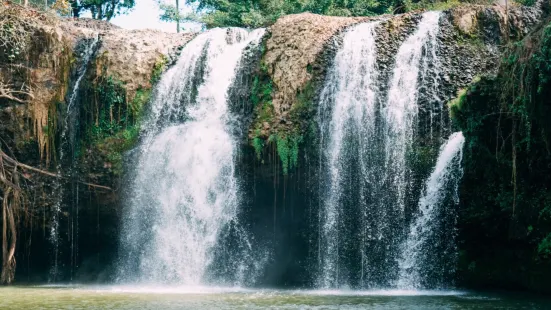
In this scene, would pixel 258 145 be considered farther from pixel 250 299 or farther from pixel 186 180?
pixel 250 299

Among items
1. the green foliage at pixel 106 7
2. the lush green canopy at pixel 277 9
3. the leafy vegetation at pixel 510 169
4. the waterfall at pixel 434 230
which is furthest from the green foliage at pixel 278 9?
the leafy vegetation at pixel 510 169

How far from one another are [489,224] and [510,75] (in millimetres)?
3397

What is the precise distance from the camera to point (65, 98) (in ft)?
60.4

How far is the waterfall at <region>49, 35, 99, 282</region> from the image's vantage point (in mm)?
18188

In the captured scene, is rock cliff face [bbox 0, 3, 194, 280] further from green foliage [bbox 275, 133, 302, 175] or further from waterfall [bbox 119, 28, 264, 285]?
green foliage [bbox 275, 133, 302, 175]

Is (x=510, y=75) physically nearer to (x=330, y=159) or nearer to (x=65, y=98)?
(x=330, y=159)

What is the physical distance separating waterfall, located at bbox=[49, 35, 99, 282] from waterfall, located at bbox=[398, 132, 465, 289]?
9.01 meters

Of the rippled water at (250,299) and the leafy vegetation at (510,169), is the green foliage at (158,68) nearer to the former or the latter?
the rippled water at (250,299)

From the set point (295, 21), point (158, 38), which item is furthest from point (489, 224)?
point (158, 38)

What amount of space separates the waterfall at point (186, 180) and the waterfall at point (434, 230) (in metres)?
4.46

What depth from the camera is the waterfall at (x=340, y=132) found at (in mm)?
15969

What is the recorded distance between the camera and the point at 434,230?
14648mm

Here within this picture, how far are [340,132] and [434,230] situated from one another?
10.6 feet

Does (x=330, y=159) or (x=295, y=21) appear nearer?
(x=330, y=159)
